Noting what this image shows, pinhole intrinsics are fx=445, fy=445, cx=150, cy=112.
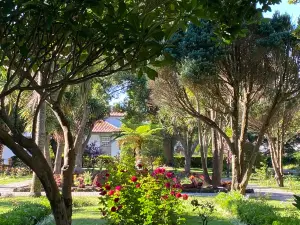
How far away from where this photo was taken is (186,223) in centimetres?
1010

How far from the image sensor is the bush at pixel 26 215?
7848mm

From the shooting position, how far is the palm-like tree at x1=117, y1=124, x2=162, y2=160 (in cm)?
2477

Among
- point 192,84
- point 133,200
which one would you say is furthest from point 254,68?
point 133,200

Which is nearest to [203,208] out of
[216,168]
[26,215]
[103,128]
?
[26,215]

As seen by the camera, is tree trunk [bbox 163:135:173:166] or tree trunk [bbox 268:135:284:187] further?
tree trunk [bbox 163:135:173:166]

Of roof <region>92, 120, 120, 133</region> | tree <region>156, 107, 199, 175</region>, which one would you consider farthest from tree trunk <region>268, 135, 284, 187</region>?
roof <region>92, 120, 120, 133</region>

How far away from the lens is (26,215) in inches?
351

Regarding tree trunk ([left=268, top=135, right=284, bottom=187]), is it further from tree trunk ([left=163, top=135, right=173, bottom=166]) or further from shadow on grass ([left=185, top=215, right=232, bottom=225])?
tree trunk ([left=163, top=135, right=173, bottom=166])

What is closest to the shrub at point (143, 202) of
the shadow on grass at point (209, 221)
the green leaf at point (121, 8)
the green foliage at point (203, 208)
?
the green foliage at point (203, 208)

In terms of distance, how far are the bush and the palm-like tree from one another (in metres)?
14.2

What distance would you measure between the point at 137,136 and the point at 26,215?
16.4 meters

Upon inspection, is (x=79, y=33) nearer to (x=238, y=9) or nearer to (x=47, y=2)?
(x=47, y=2)

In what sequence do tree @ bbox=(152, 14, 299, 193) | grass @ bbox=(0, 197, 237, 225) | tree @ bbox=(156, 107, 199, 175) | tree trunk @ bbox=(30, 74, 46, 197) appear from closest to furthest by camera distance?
grass @ bbox=(0, 197, 237, 225) → tree @ bbox=(152, 14, 299, 193) → tree trunk @ bbox=(30, 74, 46, 197) → tree @ bbox=(156, 107, 199, 175)

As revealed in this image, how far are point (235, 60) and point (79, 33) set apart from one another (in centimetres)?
1241
